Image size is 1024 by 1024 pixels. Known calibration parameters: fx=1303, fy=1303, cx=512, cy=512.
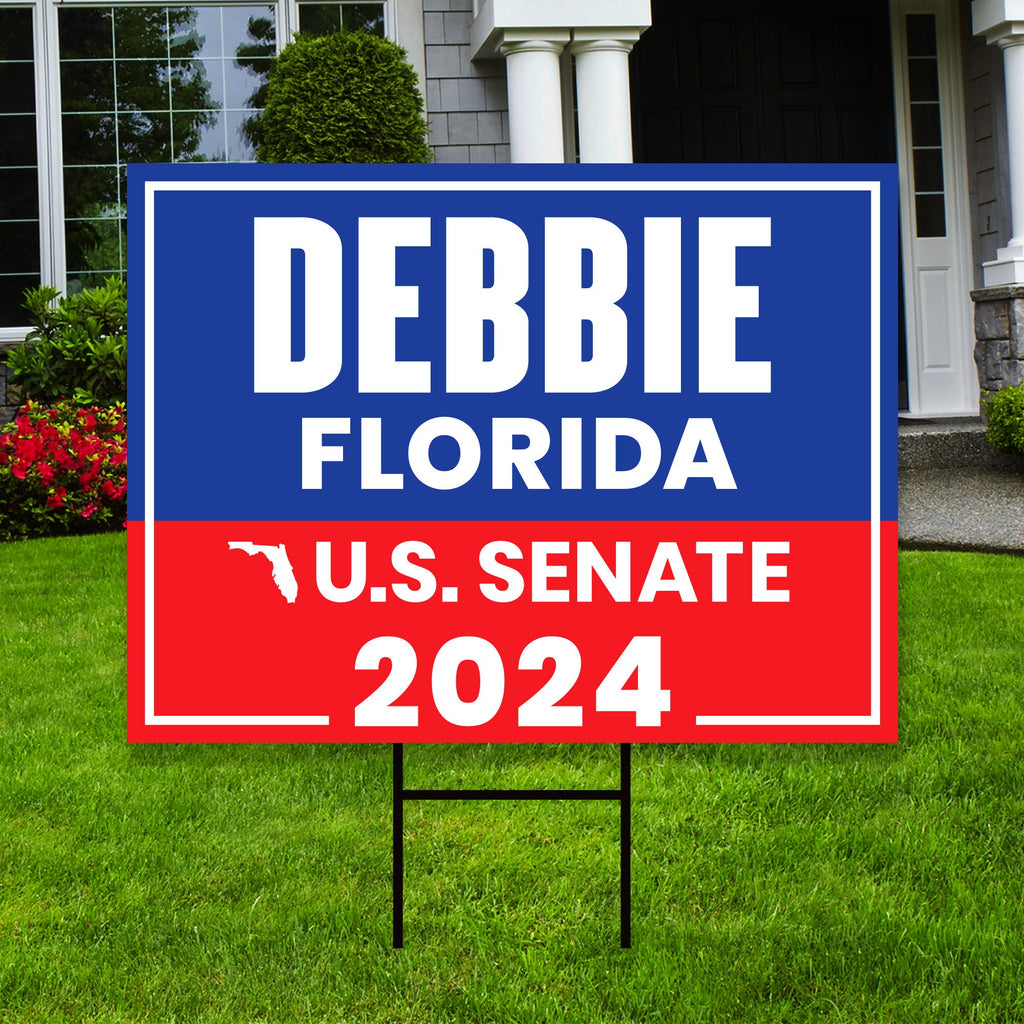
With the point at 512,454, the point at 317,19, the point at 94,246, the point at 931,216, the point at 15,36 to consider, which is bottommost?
the point at 512,454

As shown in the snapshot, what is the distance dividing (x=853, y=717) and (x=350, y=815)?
1.34 meters

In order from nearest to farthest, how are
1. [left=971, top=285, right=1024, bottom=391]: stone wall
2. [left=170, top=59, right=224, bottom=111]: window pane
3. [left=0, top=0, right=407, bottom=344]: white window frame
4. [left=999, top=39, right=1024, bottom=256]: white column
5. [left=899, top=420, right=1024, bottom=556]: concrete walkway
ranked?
1. [left=899, top=420, right=1024, bottom=556]: concrete walkway
2. [left=971, top=285, right=1024, bottom=391]: stone wall
3. [left=999, top=39, right=1024, bottom=256]: white column
4. [left=0, top=0, right=407, bottom=344]: white window frame
5. [left=170, top=59, right=224, bottom=111]: window pane

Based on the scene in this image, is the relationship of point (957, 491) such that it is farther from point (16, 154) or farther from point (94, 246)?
point (16, 154)

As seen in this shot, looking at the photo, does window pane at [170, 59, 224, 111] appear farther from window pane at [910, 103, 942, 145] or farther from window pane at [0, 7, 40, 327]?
window pane at [910, 103, 942, 145]

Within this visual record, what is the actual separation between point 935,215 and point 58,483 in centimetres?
665

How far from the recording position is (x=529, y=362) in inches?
89.4

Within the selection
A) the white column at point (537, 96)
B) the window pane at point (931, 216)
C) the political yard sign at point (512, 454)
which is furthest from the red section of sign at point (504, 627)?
the window pane at point (931, 216)

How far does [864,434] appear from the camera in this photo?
2.29 meters

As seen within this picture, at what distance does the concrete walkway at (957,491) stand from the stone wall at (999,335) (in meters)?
0.37

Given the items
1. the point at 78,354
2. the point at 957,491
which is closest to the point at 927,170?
the point at 957,491

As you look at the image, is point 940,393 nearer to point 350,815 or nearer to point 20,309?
point 20,309

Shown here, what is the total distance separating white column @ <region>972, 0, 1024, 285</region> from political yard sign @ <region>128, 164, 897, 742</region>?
671cm

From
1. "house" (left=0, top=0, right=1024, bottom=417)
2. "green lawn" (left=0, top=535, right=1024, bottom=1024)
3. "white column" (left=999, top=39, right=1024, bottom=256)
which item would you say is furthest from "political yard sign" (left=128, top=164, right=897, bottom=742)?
"white column" (left=999, top=39, right=1024, bottom=256)

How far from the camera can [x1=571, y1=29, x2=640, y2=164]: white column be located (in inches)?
307
